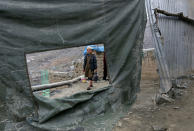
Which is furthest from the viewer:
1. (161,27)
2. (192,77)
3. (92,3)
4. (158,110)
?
(192,77)

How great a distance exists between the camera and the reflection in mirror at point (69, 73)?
20.3 feet

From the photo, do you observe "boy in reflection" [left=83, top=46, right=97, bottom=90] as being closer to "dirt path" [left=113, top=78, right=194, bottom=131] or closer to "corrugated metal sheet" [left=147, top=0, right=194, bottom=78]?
"dirt path" [left=113, top=78, right=194, bottom=131]

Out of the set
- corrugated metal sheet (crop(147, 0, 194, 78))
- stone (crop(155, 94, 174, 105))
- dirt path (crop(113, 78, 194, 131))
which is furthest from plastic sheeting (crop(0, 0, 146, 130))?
corrugated metal sheet (crop(147, 0, 194, 78))

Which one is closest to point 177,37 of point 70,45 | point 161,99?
point 161,99

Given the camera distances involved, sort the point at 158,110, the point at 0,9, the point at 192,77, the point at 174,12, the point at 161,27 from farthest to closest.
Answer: the point at 192,77, the point at 174,12, the point at 161,27, the point at 158,110, the point at 0,9

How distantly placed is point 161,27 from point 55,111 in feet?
12.8

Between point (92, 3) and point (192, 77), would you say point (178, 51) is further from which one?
point (92, 3)

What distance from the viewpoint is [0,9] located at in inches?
94.3

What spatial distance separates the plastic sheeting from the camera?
2.52 meters

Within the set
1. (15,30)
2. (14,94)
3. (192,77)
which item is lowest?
(192,77)

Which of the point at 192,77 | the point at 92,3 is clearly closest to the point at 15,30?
the point at 92,3

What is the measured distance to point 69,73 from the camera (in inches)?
372

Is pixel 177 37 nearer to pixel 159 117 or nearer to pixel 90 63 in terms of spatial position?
pixel 90 63

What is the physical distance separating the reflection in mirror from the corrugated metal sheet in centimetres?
210
